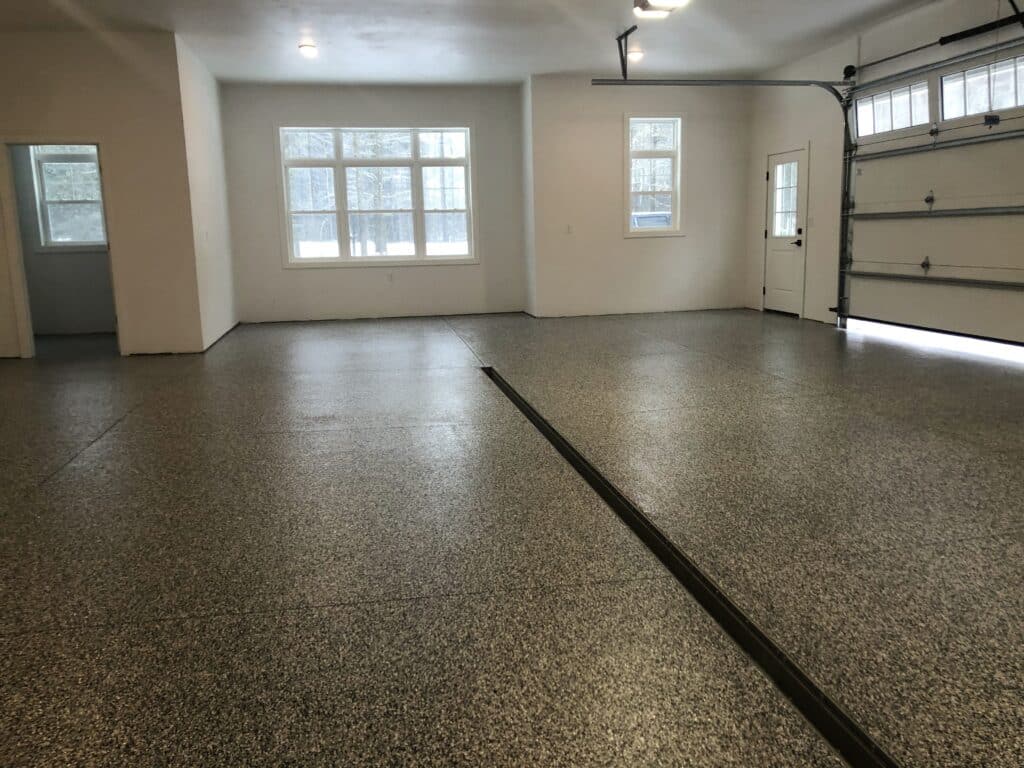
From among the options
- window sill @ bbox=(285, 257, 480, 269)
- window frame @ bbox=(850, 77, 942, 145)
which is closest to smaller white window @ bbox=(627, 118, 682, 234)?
window sill @ bbox=(285, 257, 480, 269)

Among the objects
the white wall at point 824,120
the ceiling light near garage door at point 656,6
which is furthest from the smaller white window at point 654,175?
the ceiling light near garage door at point 656,6

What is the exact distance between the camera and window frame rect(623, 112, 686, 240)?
10539 millimetres

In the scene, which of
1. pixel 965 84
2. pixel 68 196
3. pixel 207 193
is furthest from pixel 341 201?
pixel 965 84

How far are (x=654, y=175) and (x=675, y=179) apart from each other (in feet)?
1.02

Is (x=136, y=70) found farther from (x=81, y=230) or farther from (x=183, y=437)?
(x=183, y=437)

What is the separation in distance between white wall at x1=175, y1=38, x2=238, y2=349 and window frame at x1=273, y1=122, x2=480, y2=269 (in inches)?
31.0

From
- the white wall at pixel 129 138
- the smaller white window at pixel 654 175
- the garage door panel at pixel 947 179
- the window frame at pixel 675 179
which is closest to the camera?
the garage door panel at pixel 947 179

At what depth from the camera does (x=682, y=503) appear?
326 centimetres

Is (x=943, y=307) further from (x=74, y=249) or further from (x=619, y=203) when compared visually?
(x=74, y=249)

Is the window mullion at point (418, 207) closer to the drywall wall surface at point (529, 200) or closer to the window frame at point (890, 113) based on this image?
the drywall wall surface at point (529, 200)

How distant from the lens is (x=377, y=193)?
10.9 meters

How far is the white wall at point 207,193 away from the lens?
816 centimetres

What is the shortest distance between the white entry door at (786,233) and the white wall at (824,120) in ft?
0.47

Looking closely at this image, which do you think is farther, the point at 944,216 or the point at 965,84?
the point at 944,216
